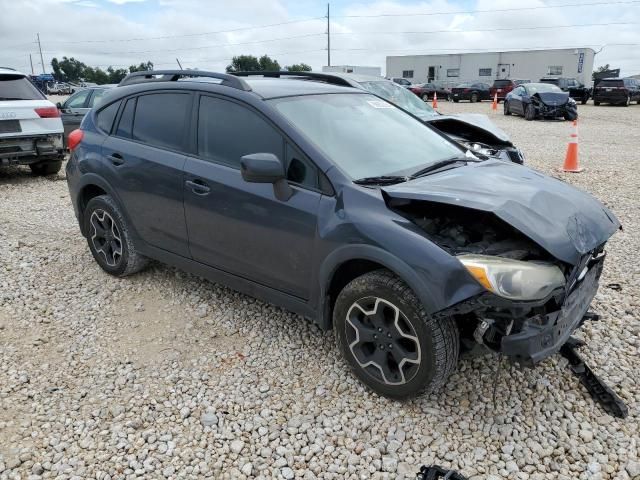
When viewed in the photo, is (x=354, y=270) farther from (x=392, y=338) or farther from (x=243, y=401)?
(x=243, y=401)

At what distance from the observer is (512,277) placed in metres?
2.44

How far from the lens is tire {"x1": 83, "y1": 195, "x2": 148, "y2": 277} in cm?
434

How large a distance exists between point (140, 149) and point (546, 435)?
3.35m

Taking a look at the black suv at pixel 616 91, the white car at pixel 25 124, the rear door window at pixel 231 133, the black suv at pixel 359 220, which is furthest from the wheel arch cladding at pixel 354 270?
the black suv at pixel 616 91

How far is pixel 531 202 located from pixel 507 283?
576mm

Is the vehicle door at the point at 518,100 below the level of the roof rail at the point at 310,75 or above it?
below

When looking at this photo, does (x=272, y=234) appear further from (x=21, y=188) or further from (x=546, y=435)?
(x=21, y=188)

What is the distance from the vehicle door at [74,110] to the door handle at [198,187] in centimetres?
837

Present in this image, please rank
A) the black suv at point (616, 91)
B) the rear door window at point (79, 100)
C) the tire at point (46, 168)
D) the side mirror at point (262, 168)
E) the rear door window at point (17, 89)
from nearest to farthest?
1. the side mirror at point (262, 168)
2. the rear door window at point (17, 89)
3. the tire at point (46, 168)
4. the rear door window at point (79, 100)
5. the black suv at point (616, 91)

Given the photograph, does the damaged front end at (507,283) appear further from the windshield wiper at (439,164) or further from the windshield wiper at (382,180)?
the windshield wiper at (439,164)

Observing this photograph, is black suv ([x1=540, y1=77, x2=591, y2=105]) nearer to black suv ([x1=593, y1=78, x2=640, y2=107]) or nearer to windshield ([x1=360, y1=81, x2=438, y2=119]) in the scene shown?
black suv ([x1=593, y1=78, x2=640, y2=107])

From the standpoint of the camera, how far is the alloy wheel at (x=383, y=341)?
276 centimetres

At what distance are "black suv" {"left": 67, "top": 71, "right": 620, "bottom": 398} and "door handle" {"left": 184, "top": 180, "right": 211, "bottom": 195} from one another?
10 mm

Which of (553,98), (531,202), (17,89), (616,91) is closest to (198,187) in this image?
(531,202)
